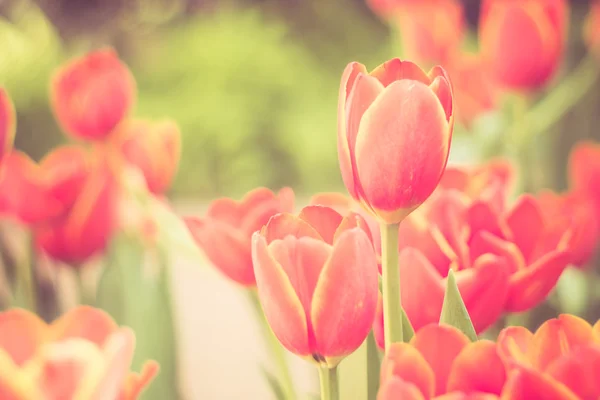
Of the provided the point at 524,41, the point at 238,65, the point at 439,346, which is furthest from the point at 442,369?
the point at 238,65

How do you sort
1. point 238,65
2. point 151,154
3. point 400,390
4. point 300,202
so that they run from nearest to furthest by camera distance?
point 400,390 < point 151,154 < point 300,202 < point 238,65

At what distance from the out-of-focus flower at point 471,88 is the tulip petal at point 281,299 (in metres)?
0.28

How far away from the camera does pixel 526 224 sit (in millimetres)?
220

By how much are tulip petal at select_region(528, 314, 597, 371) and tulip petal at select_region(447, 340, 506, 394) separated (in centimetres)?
1

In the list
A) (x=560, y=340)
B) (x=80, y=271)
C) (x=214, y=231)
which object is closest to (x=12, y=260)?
(x=80, y=271)

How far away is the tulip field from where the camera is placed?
168mm

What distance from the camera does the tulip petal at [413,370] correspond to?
0.16 m

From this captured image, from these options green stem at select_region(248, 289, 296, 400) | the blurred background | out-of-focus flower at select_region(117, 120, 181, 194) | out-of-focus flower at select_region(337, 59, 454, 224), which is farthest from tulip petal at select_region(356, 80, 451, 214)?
the blurred background

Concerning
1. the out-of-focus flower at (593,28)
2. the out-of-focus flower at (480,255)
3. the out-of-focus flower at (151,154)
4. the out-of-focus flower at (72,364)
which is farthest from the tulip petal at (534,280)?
the out-of-focus flower at (593,28)

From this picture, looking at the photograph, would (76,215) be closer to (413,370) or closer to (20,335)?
(20,335)

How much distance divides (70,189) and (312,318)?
18 cm

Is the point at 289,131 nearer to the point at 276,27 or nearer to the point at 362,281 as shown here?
the point at 276,27

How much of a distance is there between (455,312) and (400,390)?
40 millimetres

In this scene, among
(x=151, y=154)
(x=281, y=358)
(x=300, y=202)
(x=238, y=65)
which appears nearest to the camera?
(x=281, y=358)
